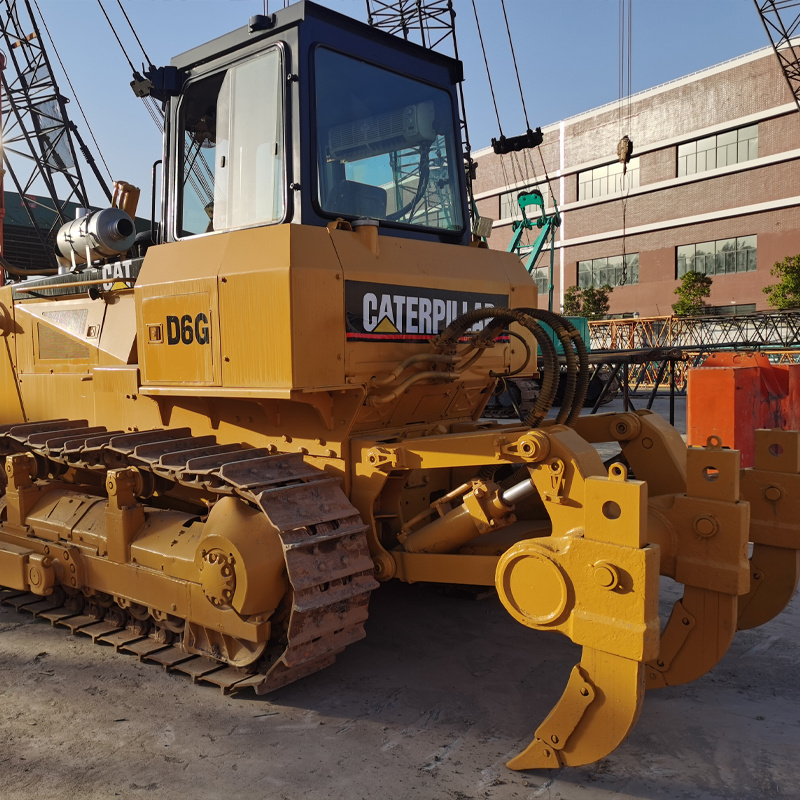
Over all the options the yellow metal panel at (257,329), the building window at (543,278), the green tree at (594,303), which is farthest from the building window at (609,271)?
the yellow metal panel at (257,329)

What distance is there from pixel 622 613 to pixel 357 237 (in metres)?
2.30

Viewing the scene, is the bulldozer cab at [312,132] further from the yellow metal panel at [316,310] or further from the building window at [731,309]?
the building window at [731,309]

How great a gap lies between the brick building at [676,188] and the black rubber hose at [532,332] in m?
38.5

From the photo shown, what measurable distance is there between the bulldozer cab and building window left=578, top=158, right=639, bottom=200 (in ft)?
135

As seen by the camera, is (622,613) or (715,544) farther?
(715,544)

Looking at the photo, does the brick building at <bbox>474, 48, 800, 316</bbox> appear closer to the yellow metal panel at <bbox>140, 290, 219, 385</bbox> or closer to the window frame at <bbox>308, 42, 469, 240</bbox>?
the window frame at <bbox>308, 42, 469, 240</bbox>

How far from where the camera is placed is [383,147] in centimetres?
453

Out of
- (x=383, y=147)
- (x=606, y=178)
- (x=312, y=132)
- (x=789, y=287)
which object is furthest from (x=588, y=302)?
(x=312, y=132)

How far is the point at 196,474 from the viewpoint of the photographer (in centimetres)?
401

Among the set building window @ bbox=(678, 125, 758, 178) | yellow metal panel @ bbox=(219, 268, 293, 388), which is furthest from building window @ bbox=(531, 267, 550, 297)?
yellow metal panel @ bbox=(219, 268, 293, 388)

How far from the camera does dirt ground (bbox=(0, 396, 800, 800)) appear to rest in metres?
3.20

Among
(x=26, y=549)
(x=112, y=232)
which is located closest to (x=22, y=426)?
(x=26, y=549)

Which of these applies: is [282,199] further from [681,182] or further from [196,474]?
[681,182]

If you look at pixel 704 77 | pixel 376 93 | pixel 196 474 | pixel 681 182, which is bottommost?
pixel 196 474
